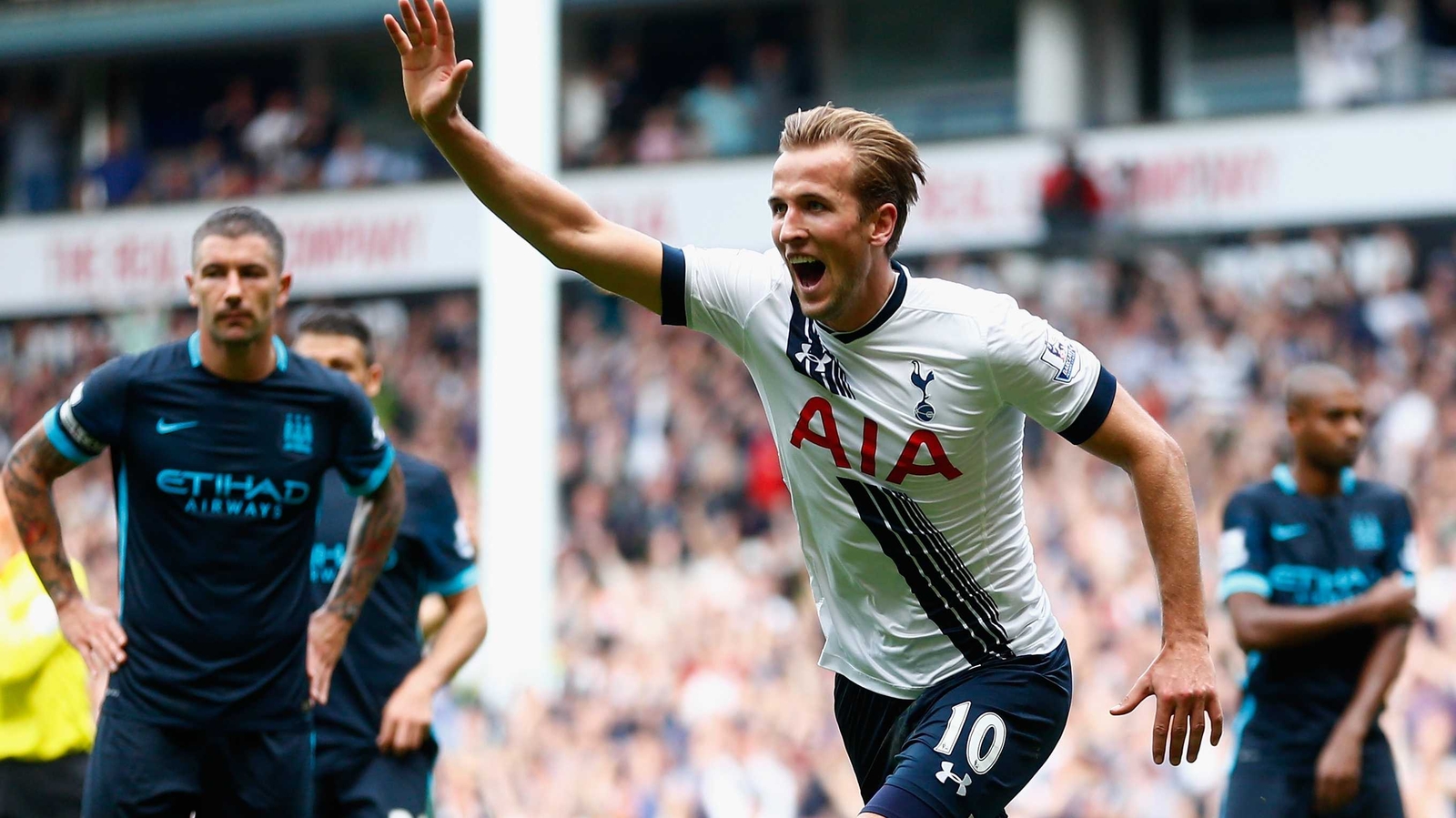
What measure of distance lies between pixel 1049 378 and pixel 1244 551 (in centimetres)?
230

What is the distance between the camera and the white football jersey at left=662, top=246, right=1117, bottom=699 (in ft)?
16.1

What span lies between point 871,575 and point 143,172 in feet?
77.5

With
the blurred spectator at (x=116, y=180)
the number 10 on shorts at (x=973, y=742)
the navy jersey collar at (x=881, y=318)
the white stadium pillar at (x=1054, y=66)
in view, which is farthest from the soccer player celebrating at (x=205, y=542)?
the blurred spectator at (x=116, y=180)

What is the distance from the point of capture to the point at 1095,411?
15.9 feet

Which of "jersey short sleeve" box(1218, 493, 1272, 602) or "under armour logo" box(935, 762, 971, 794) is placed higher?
"jersey short sleeve" box(1218, 493, 1272, 602)

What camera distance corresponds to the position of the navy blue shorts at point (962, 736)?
191 inches

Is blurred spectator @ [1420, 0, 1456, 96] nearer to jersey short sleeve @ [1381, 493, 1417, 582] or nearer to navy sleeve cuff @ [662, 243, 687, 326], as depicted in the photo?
jersey short sleeve @ [1381, 493, 1417, 582]

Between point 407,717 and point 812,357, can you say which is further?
point 407,717

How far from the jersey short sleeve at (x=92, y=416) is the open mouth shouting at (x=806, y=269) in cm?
211

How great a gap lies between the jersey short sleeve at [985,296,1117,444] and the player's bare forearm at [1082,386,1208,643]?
0.05 metres

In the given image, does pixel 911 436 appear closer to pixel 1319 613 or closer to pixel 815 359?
pixel 815 359

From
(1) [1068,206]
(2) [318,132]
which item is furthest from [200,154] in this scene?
(1) [1068,206]

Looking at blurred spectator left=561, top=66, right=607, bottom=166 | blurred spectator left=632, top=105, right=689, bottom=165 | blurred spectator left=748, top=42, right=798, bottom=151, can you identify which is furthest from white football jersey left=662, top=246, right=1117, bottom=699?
blurred spectator left=561, top=66, right=607, bottom=166

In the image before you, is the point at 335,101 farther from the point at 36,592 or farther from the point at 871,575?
the point at 871,575
